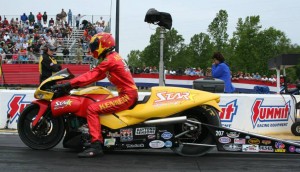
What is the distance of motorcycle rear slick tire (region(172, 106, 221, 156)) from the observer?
20.0ft

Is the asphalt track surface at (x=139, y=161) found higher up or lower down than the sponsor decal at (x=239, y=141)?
lower down

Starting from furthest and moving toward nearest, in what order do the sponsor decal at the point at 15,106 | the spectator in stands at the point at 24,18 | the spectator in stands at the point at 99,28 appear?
the spectator in stands at the point at 24,18
the spectator in stands at the point at 99,28
the sponsor decal at the point at 15,106

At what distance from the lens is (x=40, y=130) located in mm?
6328

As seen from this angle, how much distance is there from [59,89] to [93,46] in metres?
0.80

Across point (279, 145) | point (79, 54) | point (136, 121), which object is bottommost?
point (279, 145)

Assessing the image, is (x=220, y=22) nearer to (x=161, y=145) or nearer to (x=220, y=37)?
(x=220, y=37)

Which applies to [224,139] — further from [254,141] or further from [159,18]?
[159,18]

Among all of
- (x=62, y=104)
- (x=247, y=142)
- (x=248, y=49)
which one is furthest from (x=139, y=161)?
(x=248, y=49)

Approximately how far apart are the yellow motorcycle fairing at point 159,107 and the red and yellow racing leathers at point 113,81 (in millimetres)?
121

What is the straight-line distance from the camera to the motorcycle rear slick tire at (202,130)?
610 centimetres

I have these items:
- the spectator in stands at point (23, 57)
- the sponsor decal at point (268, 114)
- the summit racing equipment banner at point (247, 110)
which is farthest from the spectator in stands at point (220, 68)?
the spectator in stands at point (23, 57)

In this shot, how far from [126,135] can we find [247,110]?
5.19m

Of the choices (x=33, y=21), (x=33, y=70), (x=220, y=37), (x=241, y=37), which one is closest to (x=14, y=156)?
(x=33, y=70)

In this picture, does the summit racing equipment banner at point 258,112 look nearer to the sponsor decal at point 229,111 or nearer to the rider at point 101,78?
the sponsor decal at point 229,111
